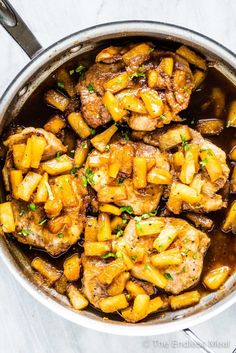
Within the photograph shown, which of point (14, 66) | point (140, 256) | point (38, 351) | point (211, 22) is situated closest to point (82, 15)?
point (14, 66)

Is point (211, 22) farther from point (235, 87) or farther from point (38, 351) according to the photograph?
point (38, 351)

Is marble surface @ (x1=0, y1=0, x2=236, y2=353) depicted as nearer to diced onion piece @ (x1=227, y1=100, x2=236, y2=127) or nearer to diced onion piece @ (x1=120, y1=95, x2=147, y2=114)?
diced onion piece @ (x1=227, y1=100, x2=236, y2=127)

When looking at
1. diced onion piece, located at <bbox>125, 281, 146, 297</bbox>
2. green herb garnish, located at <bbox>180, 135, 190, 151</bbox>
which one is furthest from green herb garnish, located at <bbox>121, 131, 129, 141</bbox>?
diced onion piece, located at <bbox>125, 281, 146, 297</bbox>

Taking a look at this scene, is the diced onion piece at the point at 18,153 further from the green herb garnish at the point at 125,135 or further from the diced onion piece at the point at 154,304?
the diced onion piece at the point at 154,304

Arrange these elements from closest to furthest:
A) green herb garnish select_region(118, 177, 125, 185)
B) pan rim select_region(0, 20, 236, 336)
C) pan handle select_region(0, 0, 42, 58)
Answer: pan handle select_region(0, 0, 42, 58)
pan rim select_region(0, 20, 236, 336)
green herb garnish select_region(118, 177, 125, 185)

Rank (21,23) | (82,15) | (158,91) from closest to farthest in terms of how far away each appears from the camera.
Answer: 1. (21,23)
2. (158,91)
3. (82,15)

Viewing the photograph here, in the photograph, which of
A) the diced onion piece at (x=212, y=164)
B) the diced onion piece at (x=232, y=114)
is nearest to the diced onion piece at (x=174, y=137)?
the diced onion piece at (x=212, y=164)
